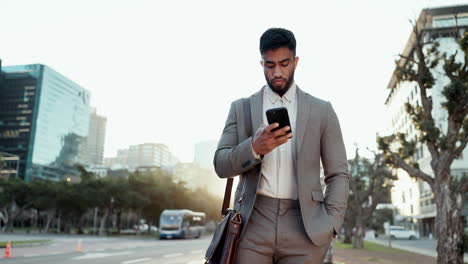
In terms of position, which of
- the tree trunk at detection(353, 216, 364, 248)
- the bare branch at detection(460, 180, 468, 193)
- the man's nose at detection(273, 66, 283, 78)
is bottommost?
the tree trunk at detection(353, 216, 364, 248)

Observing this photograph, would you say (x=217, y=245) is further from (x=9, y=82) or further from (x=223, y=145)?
(x=9, y=82)

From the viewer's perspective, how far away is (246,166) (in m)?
2.05

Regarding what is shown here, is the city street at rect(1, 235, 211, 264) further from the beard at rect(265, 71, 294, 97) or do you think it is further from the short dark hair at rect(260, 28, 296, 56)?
the short dark hair at rect(260, 28, 296, 56)

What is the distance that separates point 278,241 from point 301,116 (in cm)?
68

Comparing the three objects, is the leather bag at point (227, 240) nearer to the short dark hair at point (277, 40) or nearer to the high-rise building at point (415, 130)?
the short dark hair at point (277, 40)

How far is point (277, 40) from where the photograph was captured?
2.23m

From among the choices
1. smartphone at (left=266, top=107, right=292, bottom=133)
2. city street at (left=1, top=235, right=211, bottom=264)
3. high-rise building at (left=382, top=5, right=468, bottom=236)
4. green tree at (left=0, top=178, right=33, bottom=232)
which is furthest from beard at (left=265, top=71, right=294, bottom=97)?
green tree at (left=0, top=178, right=33, bottom=232)

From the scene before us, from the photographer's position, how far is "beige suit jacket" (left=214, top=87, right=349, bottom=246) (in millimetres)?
2080

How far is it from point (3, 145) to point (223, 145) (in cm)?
12797

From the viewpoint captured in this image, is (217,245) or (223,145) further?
(223,145)

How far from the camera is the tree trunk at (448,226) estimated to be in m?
11.5

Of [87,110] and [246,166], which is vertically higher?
[87,110]

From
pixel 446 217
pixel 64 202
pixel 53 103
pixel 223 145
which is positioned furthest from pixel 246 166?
pixel 53 103

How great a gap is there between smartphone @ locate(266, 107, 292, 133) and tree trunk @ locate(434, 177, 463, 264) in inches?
452
